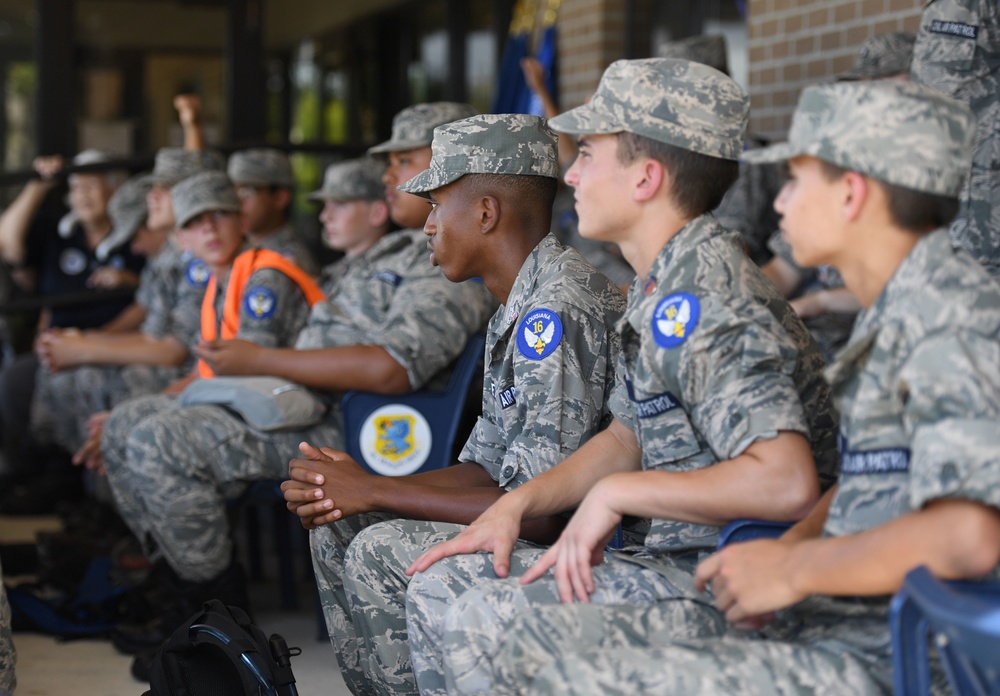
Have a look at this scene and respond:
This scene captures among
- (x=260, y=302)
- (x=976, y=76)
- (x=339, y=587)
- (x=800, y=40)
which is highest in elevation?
(x=800, y=40)

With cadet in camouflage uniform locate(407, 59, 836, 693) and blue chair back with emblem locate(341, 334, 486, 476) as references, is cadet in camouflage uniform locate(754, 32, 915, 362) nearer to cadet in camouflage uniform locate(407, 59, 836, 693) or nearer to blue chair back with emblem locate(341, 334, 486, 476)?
blue chair back with emblem locate(341, 334, 486, 476)

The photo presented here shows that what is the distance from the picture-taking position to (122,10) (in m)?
6.45

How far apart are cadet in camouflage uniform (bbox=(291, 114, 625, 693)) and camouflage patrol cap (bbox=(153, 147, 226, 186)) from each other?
2.55 meters

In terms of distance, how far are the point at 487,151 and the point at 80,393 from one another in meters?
3.35

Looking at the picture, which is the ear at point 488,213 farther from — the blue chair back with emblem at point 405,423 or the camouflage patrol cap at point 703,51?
the camouflage patrol cap at point 703,51

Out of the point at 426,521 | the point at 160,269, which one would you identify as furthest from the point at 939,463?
the point at 160,269

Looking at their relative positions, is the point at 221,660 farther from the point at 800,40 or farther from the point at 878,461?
the point at 800,40

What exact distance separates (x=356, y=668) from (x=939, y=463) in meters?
1.36

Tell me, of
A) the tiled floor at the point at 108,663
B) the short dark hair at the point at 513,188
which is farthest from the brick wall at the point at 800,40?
the tiled floor at the point at 108,663

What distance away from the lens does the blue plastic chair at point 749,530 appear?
173cm

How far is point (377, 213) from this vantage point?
4035 mm

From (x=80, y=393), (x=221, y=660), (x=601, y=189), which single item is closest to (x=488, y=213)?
(x=601, y=189)

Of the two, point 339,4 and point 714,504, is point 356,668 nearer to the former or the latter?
point 714,504

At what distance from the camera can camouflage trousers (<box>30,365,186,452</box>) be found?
4863mm
